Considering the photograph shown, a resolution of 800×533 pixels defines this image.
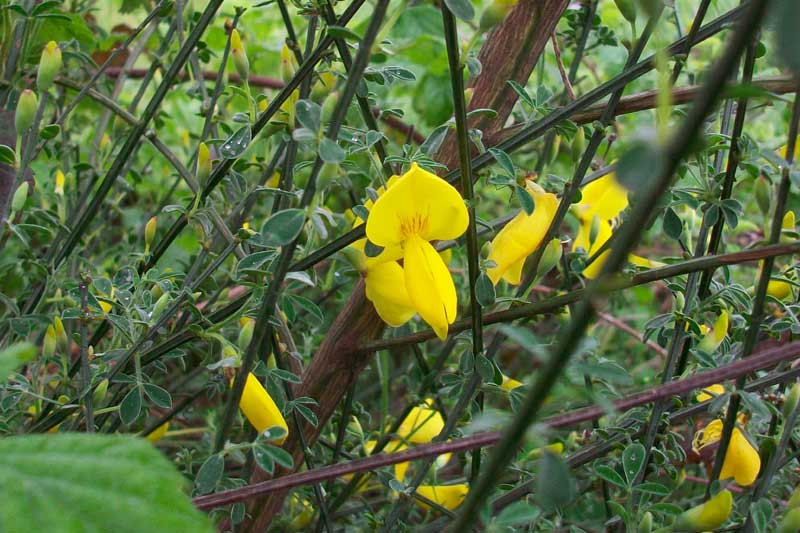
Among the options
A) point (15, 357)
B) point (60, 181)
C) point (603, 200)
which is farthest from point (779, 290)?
point (60, 181)

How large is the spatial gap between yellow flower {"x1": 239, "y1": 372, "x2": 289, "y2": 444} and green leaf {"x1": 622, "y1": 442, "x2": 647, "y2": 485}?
0.26 metres

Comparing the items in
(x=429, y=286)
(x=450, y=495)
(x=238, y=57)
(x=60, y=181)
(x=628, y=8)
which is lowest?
(x=450, y=495)

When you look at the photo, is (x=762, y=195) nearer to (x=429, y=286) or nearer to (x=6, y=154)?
(x=429, y=286)

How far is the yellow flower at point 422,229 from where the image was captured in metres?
0.59

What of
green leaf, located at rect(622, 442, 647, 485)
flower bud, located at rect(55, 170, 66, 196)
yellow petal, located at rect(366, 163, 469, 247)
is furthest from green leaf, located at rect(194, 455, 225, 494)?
flower bud, located at rect(55, 170, 66, 196)

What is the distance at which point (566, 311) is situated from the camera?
0.70m

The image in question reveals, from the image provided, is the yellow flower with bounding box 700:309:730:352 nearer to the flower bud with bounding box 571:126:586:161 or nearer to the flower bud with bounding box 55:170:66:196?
the flower bud with bounding box 571:126:586:161

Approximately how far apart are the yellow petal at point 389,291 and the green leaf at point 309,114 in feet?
0.60

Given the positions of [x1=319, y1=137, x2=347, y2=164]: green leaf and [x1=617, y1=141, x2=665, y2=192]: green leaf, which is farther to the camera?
[x1=319, y1=137, x2=347, y2=164]: green leaf

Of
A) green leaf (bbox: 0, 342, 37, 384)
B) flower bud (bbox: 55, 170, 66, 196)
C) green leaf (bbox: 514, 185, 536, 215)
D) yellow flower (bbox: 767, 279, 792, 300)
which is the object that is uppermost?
green leaf (bbox: 514, 185, 536, 215)

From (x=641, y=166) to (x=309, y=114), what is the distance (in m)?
0.25

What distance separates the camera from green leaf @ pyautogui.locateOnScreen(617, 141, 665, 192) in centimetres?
29

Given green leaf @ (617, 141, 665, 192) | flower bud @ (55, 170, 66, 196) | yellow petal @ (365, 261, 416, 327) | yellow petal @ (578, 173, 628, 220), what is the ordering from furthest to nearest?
flower bud @ (55, 170, 66, 196) → yellow petal @ (578, 173, 628, 220) → yellow petal @ (365, 261, 416, 327) → green leaf @ (617, 141, 665, 192)

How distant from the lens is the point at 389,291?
0.65 m
